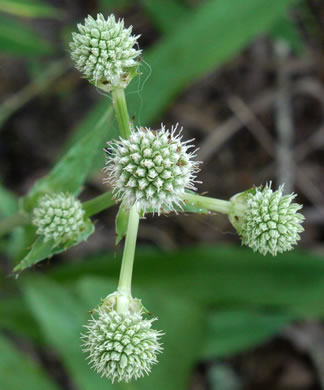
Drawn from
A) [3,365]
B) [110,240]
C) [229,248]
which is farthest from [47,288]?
[229,248]

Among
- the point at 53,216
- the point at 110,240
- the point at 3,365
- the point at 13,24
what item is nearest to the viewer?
the point at 53,216

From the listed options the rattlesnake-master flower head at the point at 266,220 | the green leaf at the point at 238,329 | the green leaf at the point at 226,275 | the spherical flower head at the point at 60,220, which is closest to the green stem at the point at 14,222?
the spherical flower head at the point at 60,220

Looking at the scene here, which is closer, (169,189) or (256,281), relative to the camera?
(169,189)

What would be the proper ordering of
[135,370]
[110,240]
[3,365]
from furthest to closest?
1. [110,240]
2. [3,365]
3. [135,370]

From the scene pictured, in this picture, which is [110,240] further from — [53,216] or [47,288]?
[53,216]

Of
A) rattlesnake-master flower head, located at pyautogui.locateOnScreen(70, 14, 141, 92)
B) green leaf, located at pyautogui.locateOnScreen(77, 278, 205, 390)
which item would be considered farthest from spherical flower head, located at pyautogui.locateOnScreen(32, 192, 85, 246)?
green leaf, located at pyautogui.locateOnScreen(77, 278, 205, 390)

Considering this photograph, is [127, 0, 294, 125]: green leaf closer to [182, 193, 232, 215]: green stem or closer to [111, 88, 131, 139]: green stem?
[111, 88, 131, 139]: green stem
